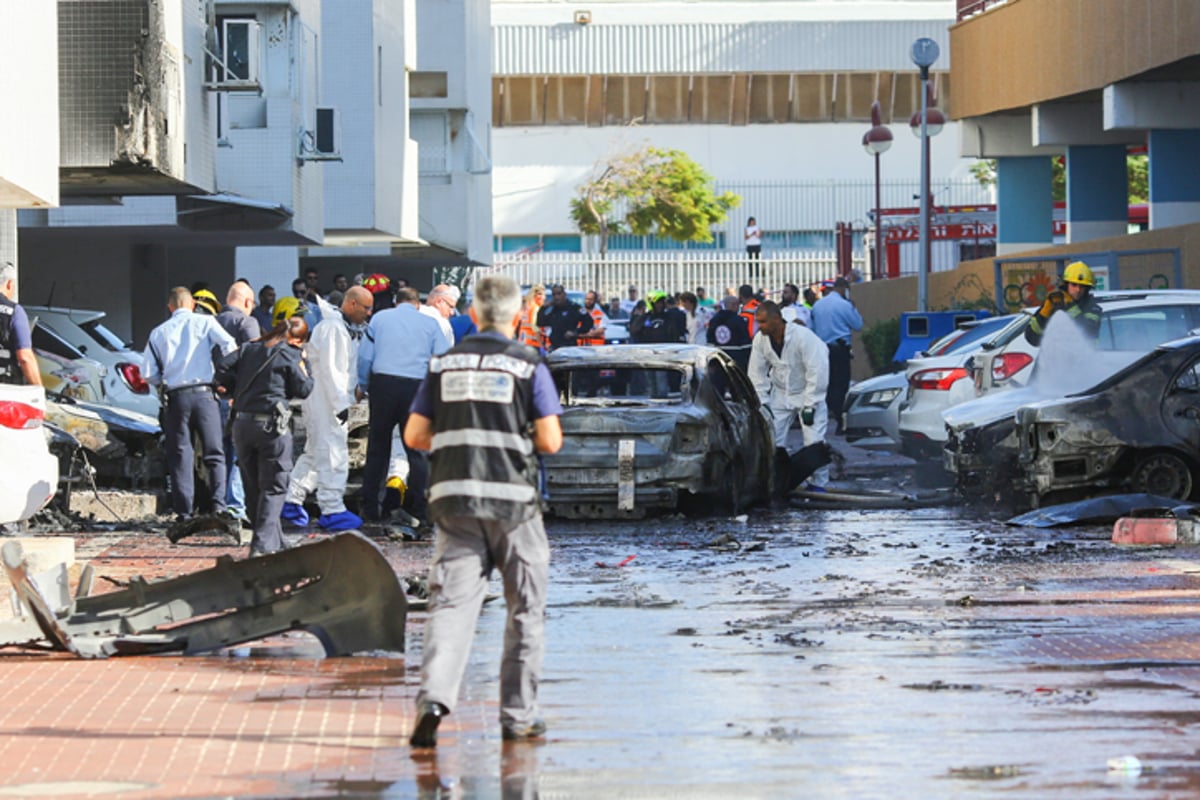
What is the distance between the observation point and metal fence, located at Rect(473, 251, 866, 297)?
65812mm

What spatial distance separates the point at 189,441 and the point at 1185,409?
7.30 meters


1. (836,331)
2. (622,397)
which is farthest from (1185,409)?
(836,331)

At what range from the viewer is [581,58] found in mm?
82438

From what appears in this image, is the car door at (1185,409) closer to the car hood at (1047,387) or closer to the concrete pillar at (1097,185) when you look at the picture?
the car hood at (1047,387)

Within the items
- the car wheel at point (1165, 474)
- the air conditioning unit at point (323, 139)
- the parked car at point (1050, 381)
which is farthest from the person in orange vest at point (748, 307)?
the car wheel at point (1165, 474)

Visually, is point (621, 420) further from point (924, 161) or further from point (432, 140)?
point (432, 140)

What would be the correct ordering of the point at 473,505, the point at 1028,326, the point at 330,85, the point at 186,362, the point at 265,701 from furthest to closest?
1. the point at 330,85
2. the point at 1028,326
3. the point at 186,362
4. the point at 265,701
5. the point at 473,505

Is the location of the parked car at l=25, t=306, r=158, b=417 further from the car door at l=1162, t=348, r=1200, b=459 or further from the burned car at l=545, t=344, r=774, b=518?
the car door at l=1162, t=348, r=1200, b=459

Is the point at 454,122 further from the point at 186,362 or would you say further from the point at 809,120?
the point at 809,120

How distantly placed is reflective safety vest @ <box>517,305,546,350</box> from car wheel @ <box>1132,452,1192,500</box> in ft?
23.4

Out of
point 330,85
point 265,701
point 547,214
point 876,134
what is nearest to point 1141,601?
point 265,701

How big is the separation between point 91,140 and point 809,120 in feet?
219

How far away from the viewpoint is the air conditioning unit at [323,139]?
27.4 meters

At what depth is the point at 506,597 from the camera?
7.53 m
